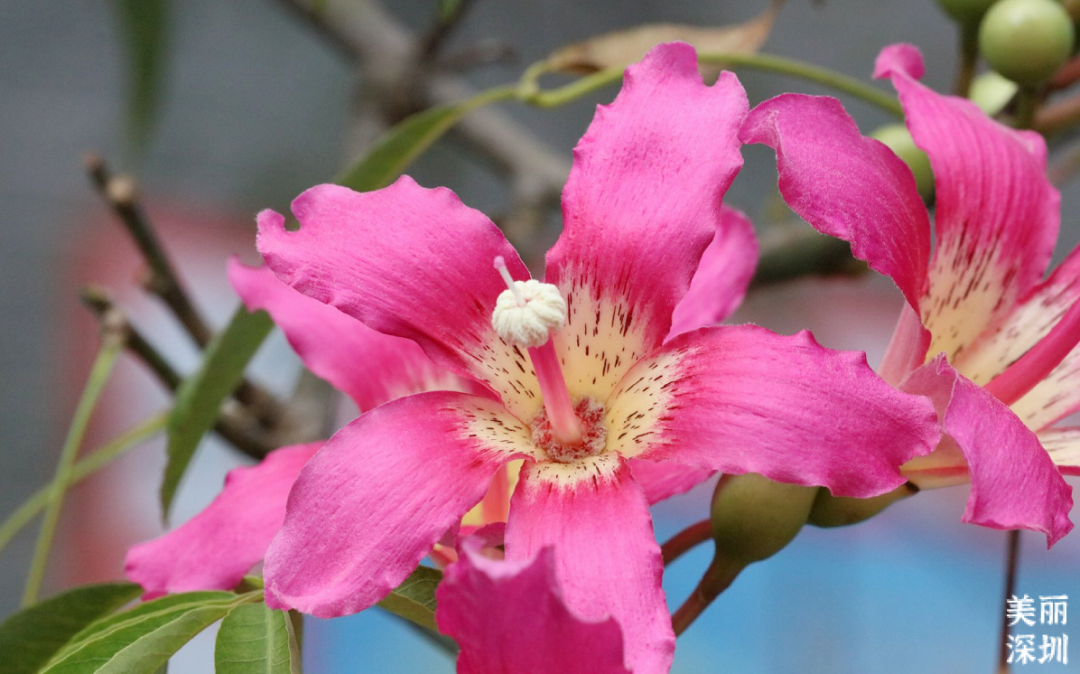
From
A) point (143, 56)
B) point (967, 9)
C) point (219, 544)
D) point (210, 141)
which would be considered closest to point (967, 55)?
point (967, 9)

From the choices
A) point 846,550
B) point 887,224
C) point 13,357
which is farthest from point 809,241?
point 13,357

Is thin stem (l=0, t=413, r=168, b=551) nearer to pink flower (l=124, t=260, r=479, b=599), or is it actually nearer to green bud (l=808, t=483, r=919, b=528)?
pink flower (l=124, t=260, r=479, b=599)

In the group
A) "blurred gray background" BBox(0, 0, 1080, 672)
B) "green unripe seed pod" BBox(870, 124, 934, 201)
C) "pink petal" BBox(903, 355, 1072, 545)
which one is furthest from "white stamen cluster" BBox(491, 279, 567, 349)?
"blurred gray background" BBox(0, 0, 1080, 672)

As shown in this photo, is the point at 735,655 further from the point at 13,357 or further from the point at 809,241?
the point at 13,357

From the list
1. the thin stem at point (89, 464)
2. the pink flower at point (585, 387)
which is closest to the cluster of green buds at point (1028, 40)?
the pink flower at point (585, 387)

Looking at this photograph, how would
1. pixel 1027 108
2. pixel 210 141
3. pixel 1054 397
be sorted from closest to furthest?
pixel 1054 397, pixel 1027 108, pixel 210 141

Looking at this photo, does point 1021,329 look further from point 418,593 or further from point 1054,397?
point 418,593

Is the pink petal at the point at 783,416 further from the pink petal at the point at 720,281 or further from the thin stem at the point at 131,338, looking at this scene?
the thin stem at the point at 131,338
